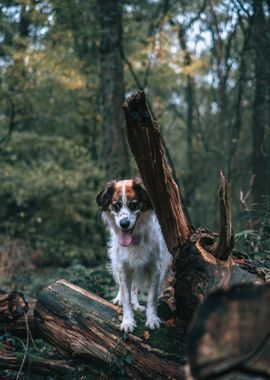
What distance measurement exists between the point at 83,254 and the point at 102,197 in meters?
9.44

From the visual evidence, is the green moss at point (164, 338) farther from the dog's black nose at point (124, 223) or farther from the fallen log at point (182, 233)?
the dog's black nose at point (124, 223)

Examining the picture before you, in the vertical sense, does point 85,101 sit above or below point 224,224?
above

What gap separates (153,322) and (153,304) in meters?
0.30

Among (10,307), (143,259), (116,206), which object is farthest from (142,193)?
(10,307)

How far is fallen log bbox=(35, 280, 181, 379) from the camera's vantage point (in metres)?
4.70

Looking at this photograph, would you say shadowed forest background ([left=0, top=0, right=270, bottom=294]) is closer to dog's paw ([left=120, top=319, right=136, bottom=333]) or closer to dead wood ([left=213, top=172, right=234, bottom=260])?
dog's paw ([left=120, top=319, right=136, bottom=333])

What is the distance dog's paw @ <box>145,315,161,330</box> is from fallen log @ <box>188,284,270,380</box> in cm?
284

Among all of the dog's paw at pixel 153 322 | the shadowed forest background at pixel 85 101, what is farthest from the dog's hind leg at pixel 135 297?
the shadowed forest background at pixel 85 101

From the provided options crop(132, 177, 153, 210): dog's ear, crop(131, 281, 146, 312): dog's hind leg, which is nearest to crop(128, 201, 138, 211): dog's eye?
crop(132, 177, 153, 210): dog's ear

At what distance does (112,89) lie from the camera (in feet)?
34.7

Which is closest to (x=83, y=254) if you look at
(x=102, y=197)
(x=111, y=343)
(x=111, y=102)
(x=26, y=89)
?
(x=26, y=89)

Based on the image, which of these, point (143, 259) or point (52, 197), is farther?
point (52, 197)

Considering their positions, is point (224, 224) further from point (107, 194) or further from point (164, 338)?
point (107, 194)

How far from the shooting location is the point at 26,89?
1348cm
